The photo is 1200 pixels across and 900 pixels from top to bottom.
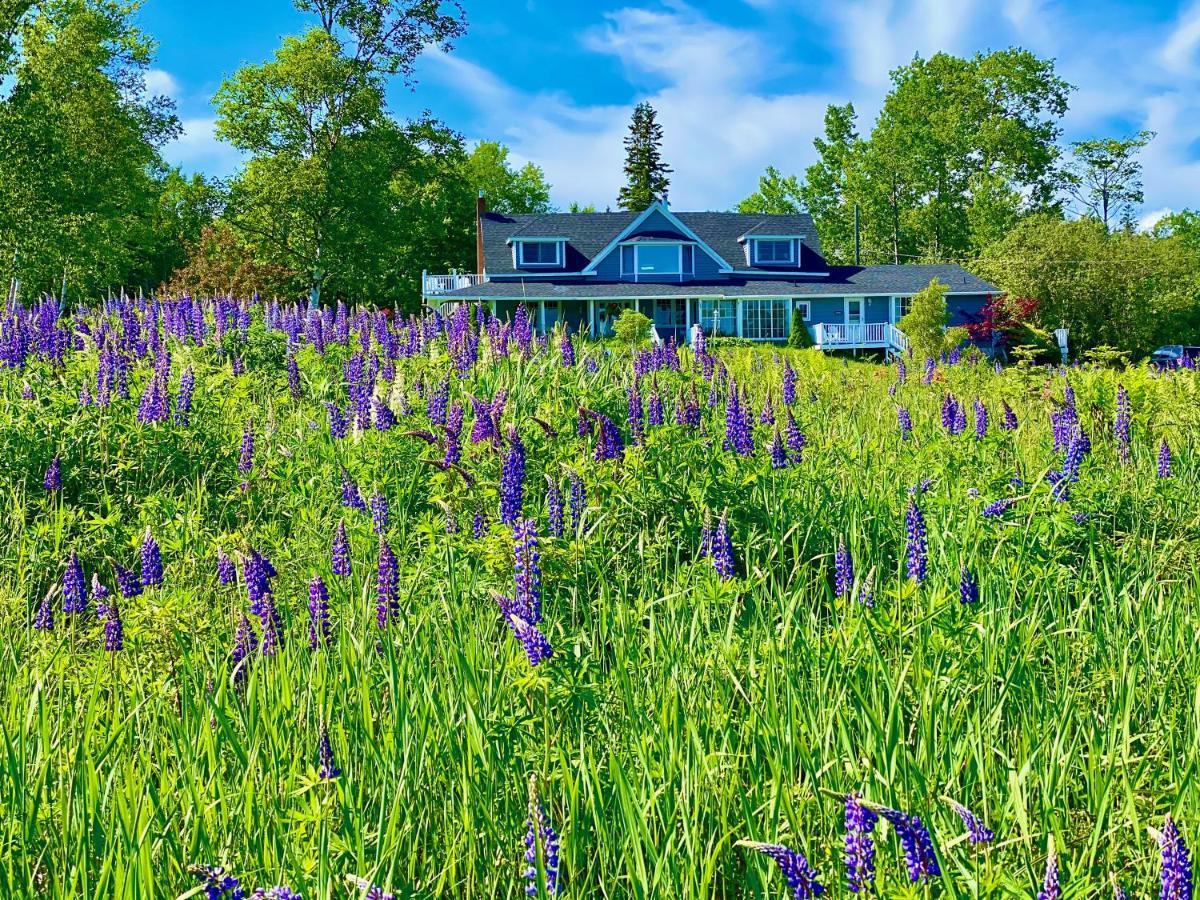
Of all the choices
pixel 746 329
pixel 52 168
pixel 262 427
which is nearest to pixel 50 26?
pixel 52 168

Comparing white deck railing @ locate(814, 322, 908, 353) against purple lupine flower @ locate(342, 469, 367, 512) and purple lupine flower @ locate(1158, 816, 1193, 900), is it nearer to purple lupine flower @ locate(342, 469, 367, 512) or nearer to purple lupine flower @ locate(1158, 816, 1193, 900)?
purple lupine flower @ locate(342, 469, 367, 512)

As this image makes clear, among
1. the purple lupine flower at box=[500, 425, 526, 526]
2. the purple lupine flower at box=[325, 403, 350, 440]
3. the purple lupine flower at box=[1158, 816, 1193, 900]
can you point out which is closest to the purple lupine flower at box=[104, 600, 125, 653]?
the purple lupine flower at box=[500, 425, 526, 526]

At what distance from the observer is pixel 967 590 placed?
333cm

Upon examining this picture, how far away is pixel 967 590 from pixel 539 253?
137ft

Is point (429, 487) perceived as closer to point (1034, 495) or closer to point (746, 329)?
point (1034, 495)

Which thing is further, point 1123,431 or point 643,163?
point 643,163

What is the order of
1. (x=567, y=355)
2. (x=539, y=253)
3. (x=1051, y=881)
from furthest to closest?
(x=539, y=253), (x=567, y=355), (x=1051, y=881)

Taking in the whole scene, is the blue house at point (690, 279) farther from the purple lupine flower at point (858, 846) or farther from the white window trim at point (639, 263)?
the purple lupine flower at point (858, 846)

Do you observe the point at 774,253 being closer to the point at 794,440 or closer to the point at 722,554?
the point at 794,440

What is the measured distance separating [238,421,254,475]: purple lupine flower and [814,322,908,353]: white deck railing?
37.0m

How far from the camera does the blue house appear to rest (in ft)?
139

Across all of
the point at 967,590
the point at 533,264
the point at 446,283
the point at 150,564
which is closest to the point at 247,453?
the point at 150,564

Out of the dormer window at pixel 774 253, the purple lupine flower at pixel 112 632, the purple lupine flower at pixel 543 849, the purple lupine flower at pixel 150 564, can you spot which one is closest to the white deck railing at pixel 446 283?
the dormer window at pixel 774 253

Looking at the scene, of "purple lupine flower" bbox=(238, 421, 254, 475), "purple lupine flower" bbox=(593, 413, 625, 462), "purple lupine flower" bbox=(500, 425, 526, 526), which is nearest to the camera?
"purple lupine flower" bbox=(500, 425, 526, 526)
